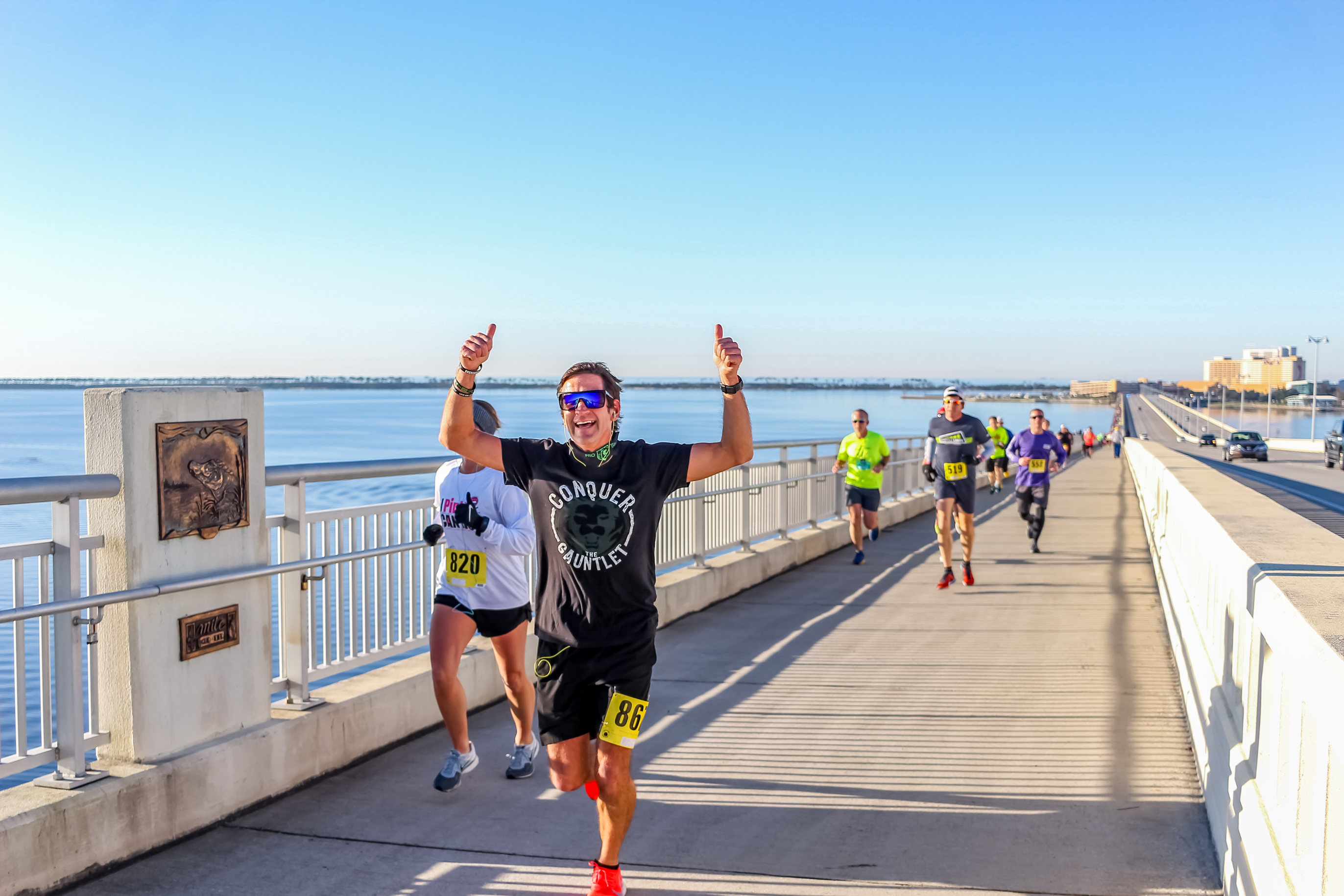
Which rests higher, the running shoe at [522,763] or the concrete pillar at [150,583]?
the concrete pillar at [150,583]

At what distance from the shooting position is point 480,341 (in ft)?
12.1

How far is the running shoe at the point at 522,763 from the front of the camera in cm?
512

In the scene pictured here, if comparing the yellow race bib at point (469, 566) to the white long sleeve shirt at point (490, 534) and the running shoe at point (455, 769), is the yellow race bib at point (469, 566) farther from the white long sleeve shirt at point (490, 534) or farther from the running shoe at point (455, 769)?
the running shoe at point (455, 769)

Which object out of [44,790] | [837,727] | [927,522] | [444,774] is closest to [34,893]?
[44,790]

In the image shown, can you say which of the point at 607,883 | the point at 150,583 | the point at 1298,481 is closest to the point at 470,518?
the point at 150,583

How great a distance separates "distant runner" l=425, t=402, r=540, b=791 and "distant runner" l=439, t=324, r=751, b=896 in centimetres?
111

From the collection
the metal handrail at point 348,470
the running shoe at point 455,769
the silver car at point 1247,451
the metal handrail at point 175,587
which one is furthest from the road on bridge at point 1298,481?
the metal handrail at point 175,587

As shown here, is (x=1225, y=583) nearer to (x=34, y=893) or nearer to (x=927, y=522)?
(x=34, y=893)

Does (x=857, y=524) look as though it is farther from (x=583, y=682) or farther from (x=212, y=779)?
(x=583, y=682)

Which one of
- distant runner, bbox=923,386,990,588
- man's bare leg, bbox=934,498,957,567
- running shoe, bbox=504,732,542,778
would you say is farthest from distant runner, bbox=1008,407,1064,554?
running shoe, bbox=504,732,542,778

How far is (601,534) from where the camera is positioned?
365 centimetres

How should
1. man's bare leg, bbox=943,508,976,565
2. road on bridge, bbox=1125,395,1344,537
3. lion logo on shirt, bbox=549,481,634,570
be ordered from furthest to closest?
1. road on bridge, bbox=1125,395,1344,537
2. man's bare leg, bbox=943,508,976,565
3. lion logo on shirt, bbox=549,481,634,570

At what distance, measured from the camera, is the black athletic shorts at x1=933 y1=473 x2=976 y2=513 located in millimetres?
11078

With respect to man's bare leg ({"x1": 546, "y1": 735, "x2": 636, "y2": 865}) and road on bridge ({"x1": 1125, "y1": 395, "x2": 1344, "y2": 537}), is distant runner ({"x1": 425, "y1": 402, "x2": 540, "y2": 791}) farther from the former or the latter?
road on bridge ({"x1": 1125, "y1": 395, "x2": 1344, "y2": 537})
